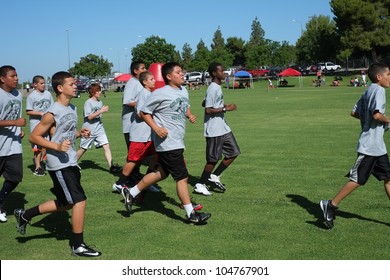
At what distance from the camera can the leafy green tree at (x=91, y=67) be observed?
94.0 meters

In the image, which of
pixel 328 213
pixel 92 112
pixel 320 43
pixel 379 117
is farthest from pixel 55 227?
pixel 320 43

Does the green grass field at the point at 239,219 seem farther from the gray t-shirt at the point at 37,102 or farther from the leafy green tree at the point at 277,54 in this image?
the leafy green tree at the point at 277,54

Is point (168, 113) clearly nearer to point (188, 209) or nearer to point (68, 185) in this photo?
point (188, 209)

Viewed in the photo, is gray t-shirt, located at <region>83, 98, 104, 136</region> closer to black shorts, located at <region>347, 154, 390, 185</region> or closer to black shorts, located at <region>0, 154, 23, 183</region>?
black shorts, located at <region>0, 154, 23, 183</region>

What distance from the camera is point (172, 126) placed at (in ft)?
21.0

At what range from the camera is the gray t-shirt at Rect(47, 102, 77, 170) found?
212 inches

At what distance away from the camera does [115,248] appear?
5.51 meters

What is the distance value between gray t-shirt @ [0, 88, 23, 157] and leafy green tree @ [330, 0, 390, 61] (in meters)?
64.0

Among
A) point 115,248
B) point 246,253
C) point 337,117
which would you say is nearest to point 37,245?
point 115,248

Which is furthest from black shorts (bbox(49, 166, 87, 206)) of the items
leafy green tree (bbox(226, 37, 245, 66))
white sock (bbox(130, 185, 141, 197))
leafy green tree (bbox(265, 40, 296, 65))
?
leafy green tree (bbox(226, 37, 245, 66))

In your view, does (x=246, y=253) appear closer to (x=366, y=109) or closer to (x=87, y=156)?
(x=366, y=109)

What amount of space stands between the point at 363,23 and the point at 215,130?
64437 millimetres

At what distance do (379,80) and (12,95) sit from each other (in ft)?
16.1

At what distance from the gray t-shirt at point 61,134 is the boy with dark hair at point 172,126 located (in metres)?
1.18
